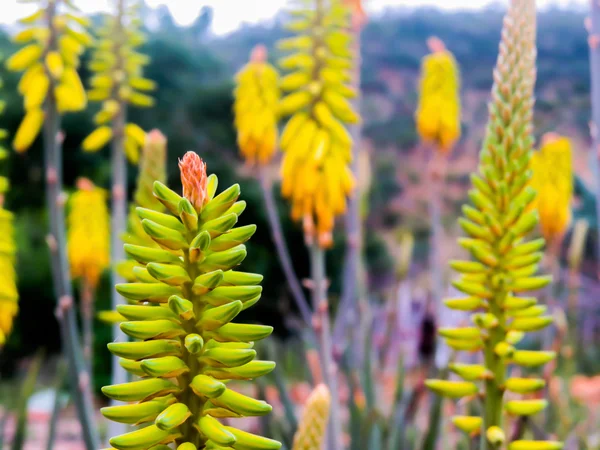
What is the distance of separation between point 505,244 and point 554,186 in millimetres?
2347

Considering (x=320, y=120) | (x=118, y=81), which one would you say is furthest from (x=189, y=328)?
(x=118, y=81)

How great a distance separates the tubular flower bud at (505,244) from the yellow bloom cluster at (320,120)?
117cm

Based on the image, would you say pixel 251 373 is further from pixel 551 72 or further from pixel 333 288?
pixel 551 72

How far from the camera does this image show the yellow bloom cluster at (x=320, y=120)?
94.0 inches

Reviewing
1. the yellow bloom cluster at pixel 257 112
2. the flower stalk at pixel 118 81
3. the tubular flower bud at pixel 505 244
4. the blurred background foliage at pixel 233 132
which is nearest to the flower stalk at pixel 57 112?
the flower stalk at pixel 118 81

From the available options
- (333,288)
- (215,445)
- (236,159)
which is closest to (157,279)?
(215,445)

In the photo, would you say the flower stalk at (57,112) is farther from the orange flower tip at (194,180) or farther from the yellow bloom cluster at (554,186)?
the yellow bloom cluster at (554,186)

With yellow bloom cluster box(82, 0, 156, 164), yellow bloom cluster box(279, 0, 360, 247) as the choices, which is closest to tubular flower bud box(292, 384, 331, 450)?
yellow bloom cluster box(279, 0, 360, 247)

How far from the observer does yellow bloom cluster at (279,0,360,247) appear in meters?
2.39

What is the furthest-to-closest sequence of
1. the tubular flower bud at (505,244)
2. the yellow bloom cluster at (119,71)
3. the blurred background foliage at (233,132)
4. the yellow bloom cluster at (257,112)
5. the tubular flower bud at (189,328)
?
1. the blurred background foliage at (233,132)
2. the yellow bloom cluster at (257,112)
3. the yellow bloom cluster at (119,71)
4. the tubular flower bud at (505,244)
5. the tubular flower bud at (189,328)

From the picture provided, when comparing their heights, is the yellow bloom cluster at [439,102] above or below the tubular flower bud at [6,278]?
above

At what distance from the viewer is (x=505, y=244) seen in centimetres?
120

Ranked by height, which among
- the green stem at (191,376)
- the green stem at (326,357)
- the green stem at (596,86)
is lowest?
the green stem at (326,357)

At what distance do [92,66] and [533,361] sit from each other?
2.01m
